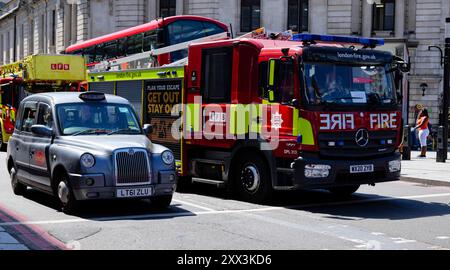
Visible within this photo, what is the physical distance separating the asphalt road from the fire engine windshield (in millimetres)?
1864

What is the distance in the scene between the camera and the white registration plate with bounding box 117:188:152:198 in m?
9.52

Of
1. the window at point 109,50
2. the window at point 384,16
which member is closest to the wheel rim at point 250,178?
the window at point 109,50

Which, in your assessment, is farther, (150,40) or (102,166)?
(150,40)

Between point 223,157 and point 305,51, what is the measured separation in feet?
9.05

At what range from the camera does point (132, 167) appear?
31.5 feet

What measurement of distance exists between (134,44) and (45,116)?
1126 centimetres

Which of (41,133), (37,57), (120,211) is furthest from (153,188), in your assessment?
(37,57)

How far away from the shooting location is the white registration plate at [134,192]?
952 cm

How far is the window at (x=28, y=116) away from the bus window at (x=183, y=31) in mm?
8612

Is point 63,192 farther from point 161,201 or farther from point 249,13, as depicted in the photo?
point 249,13

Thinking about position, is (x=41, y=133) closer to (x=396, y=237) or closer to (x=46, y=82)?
(x=396, y=237)

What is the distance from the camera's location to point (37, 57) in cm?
2367

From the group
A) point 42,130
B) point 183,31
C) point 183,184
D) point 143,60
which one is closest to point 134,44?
point 183,31

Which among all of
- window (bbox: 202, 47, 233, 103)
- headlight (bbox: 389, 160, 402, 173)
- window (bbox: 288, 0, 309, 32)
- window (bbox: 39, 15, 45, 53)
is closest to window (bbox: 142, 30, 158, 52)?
window (bbox: 202, 47, 233, 103)
